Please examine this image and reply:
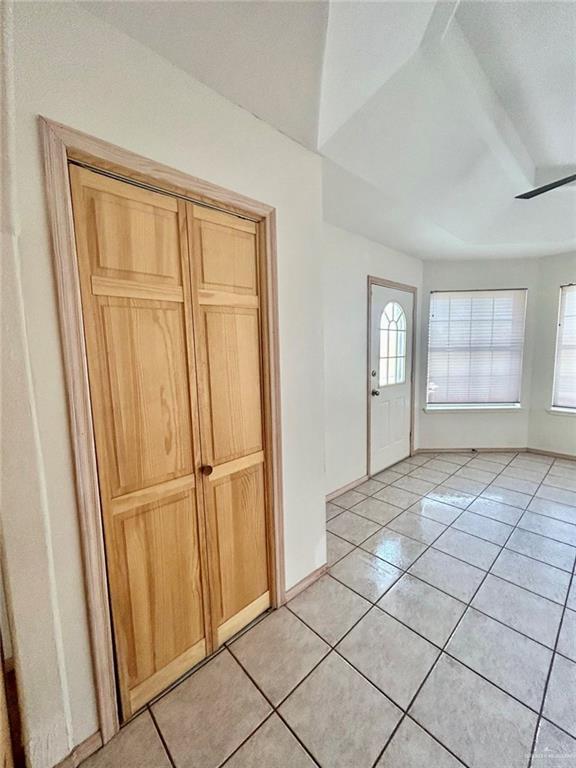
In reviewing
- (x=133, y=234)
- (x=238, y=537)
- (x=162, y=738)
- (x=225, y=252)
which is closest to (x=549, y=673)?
(x=238, y=537)

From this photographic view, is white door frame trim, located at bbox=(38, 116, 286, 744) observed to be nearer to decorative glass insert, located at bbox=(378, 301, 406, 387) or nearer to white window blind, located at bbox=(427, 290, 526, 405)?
decorative glass insert, located at bbox=(378, 301, 406, 387)

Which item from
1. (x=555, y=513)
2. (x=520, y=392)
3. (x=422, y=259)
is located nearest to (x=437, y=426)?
(x=520, y=392)

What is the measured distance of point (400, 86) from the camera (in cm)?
145

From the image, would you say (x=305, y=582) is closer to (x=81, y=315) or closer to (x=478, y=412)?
(x=81, y=315)

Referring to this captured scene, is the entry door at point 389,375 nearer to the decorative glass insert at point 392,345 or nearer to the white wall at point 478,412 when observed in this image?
the decorative glass insert at point 392,345

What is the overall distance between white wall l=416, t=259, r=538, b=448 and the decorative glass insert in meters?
0.45

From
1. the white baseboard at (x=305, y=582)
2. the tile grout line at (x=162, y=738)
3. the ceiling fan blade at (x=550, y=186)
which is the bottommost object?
the tile grout line at (x=162, y=738)

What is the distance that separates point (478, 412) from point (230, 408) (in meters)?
3.73

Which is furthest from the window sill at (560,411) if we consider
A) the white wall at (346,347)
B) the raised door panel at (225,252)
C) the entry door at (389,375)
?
the raised door panel at (225,252)

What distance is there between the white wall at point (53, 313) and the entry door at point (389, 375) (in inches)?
90.9

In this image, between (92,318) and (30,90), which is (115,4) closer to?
(30,90)

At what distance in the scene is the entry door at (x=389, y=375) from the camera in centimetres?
321

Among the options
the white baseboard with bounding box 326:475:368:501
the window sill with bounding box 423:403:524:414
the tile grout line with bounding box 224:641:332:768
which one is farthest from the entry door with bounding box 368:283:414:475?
the tile grout line with bounding box 224:641:332:768

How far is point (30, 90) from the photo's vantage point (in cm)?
87
